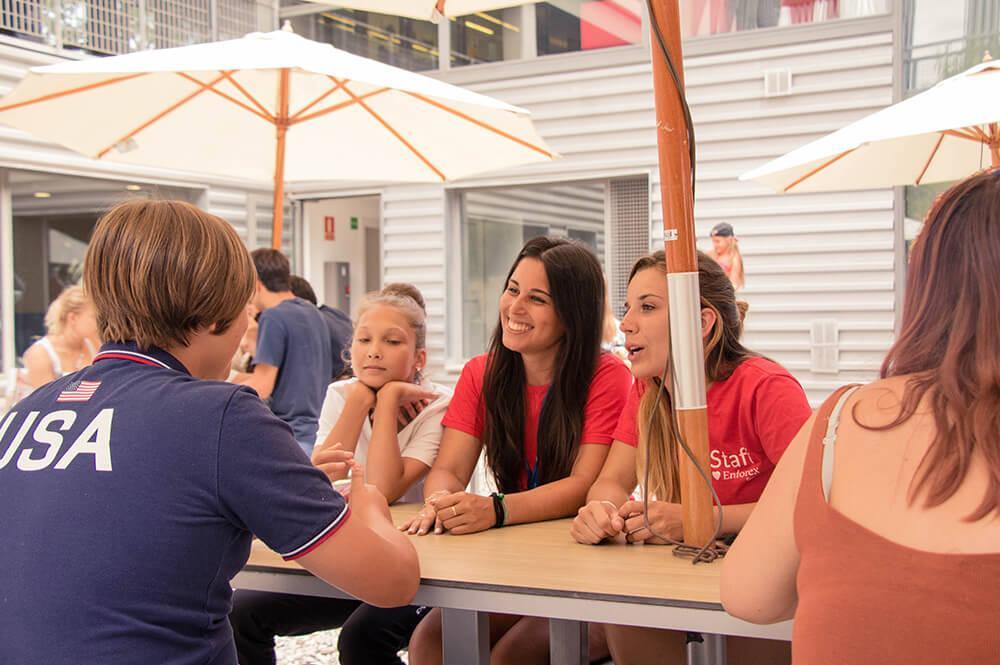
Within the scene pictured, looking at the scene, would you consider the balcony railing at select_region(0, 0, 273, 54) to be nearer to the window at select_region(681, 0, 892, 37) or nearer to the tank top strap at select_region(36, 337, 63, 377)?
the tank top strap at select_region(36, 337, 63, 377)

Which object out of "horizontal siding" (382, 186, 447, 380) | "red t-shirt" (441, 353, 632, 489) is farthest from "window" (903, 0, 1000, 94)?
"red t-shirt" (441, 353, 632, 489)

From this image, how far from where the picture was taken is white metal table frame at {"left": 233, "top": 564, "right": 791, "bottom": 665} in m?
1.66

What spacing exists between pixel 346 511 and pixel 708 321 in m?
1.19

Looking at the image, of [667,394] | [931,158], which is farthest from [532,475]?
[931,158]

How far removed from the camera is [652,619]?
1682 millimetres

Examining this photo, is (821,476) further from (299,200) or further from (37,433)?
(299,200)

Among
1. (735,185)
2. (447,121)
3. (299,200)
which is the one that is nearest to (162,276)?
(447,121)

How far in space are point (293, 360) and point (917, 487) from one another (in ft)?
14.1

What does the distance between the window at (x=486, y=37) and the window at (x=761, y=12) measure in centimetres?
163

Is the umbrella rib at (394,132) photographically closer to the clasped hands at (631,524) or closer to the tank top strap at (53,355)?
the tank top strap at (53,355)

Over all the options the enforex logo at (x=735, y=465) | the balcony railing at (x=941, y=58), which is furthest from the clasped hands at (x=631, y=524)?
the balcony railing at (x=941, y=58)

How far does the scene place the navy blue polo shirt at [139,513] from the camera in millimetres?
1501

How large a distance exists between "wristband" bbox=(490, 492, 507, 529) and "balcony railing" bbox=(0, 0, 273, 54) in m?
6.85

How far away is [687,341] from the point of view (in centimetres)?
Result: 204
